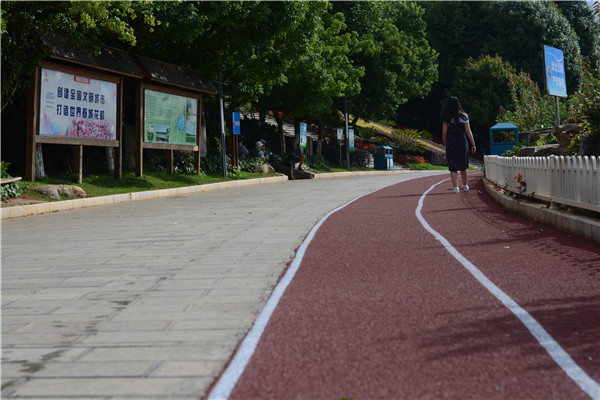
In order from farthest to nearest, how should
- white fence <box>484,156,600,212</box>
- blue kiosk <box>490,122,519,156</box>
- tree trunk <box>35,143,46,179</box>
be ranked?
1. blue kiosk <box>490,122,519,156</box>
2. tree trunk <box>35,143,46,179</box>
3. white fence <box>484,156,600,212</box>

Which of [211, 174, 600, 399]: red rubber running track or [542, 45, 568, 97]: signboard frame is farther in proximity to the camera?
[542, 45, 568, 97]: signboard frame

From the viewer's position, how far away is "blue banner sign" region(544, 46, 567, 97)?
28.8 meters

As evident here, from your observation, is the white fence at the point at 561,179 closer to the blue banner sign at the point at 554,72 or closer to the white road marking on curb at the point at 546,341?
the white road marking on curb at the point at 546,341

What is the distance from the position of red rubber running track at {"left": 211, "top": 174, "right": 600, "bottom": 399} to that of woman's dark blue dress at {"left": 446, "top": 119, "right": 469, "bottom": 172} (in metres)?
7.12

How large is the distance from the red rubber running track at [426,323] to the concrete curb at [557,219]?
0.64 ft

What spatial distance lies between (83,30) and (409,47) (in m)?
33.5

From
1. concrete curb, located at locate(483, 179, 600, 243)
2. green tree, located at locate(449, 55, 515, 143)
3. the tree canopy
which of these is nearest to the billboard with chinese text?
the tree canopy

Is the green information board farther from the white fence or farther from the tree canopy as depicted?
the white fence

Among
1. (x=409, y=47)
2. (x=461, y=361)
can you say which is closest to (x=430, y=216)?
(x=461, y=361)

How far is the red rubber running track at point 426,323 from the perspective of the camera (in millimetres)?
3492

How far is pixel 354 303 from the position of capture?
5281mm

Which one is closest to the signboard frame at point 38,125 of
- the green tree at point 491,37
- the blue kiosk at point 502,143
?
the blue kiosk at point 502,143

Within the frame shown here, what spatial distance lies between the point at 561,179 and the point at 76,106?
12772 mm

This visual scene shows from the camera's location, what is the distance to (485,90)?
58.7 metres
